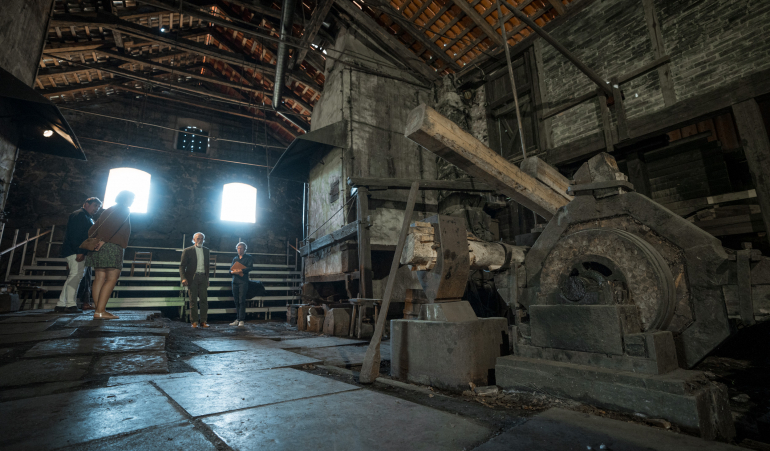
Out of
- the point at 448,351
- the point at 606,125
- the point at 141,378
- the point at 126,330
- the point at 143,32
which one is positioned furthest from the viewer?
the point at 143,32

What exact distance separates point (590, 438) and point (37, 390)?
294cm

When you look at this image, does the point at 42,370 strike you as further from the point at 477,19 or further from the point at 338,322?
the point at 477,19

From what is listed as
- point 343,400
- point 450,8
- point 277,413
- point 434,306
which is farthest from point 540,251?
point 450,8

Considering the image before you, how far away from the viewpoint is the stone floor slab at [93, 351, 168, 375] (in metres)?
2.46

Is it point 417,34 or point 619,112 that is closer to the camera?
point 619,112

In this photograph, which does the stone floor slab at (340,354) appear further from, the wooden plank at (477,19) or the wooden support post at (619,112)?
the wooden plank at (477,19)

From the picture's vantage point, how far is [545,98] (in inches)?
325

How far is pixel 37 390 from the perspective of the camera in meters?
1.95

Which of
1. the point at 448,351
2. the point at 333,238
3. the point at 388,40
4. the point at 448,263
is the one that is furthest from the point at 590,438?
the point at 388,40

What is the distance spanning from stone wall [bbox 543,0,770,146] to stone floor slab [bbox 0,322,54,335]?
935cm

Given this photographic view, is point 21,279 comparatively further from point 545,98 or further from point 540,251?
point 545,98

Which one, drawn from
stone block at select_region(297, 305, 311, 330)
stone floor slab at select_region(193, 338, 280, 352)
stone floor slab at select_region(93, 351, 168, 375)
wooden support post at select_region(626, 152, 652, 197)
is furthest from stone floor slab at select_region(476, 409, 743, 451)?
wooden support post at select_region(626, 152, 652, 197)

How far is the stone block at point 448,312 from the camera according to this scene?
262 centimetres

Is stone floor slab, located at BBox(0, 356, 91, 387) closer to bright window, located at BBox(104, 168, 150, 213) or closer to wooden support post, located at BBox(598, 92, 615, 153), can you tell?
wooden support post, located at BBox(598, 92, 615, 153)
